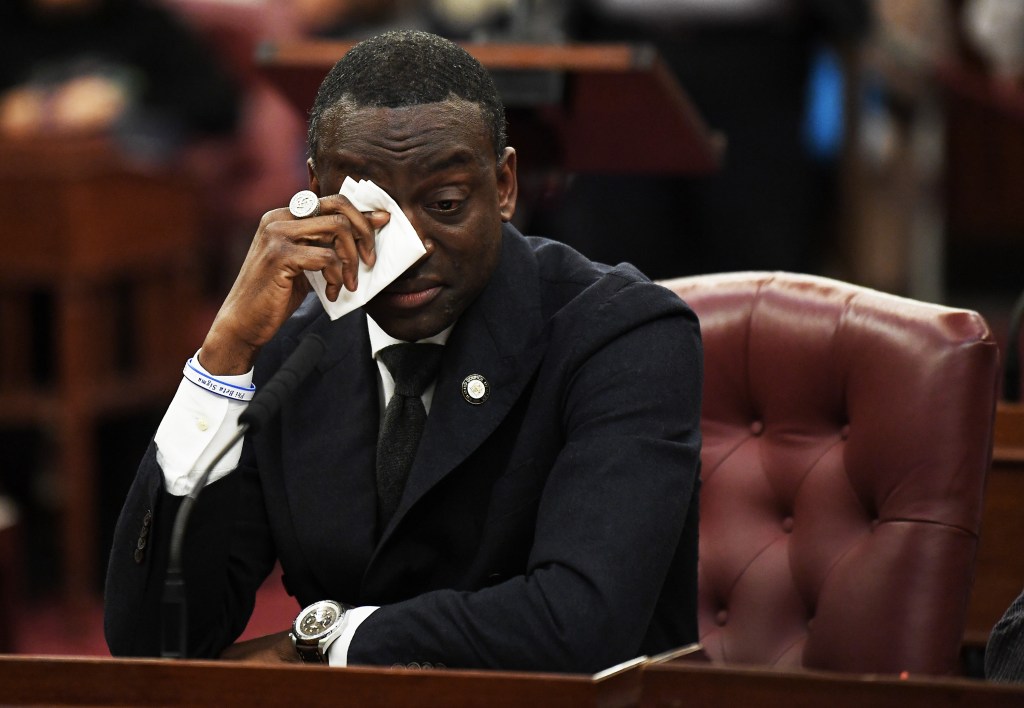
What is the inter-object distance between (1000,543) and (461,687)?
53.2 inches

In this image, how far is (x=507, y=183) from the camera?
1883 mm

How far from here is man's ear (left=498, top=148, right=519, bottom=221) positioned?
1.86 m

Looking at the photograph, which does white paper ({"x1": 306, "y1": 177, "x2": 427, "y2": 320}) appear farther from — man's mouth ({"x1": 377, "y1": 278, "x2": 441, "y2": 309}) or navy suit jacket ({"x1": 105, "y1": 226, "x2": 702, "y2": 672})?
navy suit jacket ({"x1": 105, "y1": 226, "x2": 702, "y2": 672})

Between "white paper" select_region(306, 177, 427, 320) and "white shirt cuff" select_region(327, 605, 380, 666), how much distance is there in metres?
0.35

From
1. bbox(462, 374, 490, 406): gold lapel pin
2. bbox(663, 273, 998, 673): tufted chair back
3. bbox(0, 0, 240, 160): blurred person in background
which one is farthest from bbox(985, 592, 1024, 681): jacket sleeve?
bbox(0, 0, 240, 160): blurred person in background

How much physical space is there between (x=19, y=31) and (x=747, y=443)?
4.23 m

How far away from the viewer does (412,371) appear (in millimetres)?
1916

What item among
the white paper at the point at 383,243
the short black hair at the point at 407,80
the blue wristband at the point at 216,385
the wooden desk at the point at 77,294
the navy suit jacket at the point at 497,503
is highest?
the short black hair at the point at 407,80

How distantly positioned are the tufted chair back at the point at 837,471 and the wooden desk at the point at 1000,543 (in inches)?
15.9

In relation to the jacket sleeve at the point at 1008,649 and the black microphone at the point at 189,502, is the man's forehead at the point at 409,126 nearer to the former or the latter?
the black microphone at the point at 189,502

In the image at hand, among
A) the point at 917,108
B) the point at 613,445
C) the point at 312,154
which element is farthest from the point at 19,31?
the point at 613,445

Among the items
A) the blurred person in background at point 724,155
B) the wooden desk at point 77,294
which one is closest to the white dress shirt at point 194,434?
the blurred person in background at point 724,155

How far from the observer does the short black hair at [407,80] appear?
1768 mm

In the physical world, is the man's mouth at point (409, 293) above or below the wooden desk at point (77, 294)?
above
